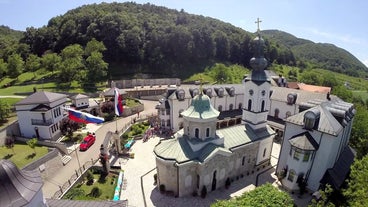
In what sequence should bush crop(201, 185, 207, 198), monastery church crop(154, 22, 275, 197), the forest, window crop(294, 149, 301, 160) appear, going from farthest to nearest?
the forest, window crop(294, 149, 301, 160), bush crop(201, 185, 207, 198), monastery church crop(154, 22, 275, 197)

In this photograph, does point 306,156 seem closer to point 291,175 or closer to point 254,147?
point 291,175

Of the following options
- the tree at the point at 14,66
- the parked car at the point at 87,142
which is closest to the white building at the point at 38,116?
the parked car at the point at 87,142

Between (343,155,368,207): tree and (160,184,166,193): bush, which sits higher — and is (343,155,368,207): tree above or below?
above

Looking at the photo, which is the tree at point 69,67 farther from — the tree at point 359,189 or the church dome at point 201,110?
the tree at point 359,189

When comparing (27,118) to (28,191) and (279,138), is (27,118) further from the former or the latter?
(279,138)

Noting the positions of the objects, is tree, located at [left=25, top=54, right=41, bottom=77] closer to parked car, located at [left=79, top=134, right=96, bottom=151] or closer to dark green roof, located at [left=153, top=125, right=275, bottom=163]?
parked car, located at [left=79, top=134, right=96, bottom=151]

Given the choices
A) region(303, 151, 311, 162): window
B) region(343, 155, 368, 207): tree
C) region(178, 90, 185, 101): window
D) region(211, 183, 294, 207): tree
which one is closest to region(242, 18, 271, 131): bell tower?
region(303, 151, 311, 162): window
